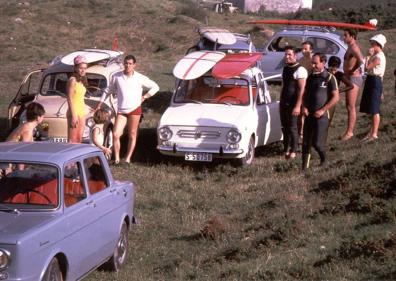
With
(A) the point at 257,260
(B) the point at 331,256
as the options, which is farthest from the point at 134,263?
(B) the point at 331,256

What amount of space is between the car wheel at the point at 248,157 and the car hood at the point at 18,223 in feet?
24.9

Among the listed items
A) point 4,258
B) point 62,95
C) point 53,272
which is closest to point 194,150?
point 62,95

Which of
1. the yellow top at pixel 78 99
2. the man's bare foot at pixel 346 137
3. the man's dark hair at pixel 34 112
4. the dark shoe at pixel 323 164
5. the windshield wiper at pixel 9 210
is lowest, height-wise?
the man's bare foot at pixel 346 137

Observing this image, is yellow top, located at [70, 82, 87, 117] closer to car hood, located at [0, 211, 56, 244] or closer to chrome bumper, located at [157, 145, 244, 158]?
chrome bumper, located at [157, 145, 244, 158]

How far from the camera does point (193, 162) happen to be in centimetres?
1533

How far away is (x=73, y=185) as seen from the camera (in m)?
8.04

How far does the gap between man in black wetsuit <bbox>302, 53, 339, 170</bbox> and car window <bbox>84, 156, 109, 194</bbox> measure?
4944 mm

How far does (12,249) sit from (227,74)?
878cm

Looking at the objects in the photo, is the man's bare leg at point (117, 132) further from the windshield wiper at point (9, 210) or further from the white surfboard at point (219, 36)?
the windshield wiper at point (9, 210)

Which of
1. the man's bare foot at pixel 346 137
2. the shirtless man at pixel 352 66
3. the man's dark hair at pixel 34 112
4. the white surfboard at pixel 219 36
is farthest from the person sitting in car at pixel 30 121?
the white surfboard at pixel 219 36

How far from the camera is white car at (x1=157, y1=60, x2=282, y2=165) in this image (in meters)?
14.4

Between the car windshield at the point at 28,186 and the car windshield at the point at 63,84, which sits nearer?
the car windshield at the point at 28,186

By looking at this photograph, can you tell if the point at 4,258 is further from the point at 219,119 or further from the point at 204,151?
the point at 219,119

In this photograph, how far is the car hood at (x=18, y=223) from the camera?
678cm
